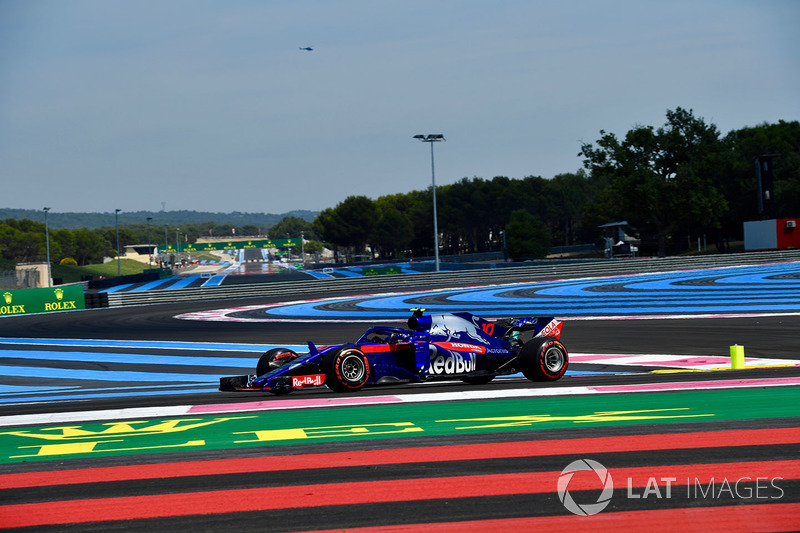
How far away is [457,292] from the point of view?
44500mm

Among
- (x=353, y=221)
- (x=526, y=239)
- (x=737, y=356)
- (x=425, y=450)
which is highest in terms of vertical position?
(x=353, y=221)

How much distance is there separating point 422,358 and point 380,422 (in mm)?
3129

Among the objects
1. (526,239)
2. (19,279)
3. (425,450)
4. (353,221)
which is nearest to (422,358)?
(425,450)

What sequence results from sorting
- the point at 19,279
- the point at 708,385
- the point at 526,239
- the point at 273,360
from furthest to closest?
the point at 526,239
the point at 19,279
the point at 273,360
the point at 708,385

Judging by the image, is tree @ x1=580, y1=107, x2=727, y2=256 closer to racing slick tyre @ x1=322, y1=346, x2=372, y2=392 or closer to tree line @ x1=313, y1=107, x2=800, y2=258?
tree line @ x1=313, y1=107, x2=800, y2=258

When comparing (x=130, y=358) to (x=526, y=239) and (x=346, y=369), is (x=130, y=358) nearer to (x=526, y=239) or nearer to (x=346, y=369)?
(x=346, y=369)

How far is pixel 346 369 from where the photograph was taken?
12.4 metres

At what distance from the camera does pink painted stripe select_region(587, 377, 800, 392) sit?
1202 centimetres

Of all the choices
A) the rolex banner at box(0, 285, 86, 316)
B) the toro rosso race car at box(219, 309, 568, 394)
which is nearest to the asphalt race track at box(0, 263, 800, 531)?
the toro rosso race car at box(219, 309, 568, 394)

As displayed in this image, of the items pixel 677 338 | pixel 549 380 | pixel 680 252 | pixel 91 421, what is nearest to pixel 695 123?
pixel 680 252

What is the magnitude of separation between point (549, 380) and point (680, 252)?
284ft

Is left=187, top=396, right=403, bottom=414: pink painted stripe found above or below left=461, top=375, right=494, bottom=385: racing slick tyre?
above

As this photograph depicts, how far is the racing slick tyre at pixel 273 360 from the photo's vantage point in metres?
13.3

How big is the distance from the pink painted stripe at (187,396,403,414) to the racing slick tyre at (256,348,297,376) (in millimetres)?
1255
